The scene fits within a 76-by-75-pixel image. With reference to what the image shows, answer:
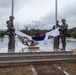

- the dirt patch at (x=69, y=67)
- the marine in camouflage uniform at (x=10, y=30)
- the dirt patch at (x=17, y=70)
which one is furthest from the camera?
the marine in camouflage uniform at (x=10, y=30)

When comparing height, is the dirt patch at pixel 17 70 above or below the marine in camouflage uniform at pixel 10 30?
below

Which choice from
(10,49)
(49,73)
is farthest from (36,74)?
(10,49)

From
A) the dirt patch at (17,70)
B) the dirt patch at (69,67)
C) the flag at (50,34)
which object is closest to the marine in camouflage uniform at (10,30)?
the flag at (50,34)

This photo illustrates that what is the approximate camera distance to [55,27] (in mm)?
14078

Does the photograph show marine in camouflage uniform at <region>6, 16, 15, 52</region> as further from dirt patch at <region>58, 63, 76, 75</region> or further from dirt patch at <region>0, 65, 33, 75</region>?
dirt patch at <region>58, 63, 76, 75</region>

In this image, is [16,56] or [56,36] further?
[56,36]

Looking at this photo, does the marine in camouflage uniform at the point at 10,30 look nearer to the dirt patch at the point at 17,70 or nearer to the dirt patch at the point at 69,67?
the dirt patch at the point at 17,70

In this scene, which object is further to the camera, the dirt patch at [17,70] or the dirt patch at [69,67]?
the dirt patch at [69,67]

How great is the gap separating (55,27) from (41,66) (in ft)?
13.5

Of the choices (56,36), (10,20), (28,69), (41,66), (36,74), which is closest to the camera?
(36,74)

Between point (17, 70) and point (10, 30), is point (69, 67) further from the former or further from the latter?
point (10, 30)

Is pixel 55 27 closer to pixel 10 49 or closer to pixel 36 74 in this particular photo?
pixel 10 49

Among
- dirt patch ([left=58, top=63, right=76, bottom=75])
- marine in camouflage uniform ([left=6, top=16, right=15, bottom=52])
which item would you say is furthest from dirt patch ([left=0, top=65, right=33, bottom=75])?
marine in camouflage uniform ([left=6, top=16, right=15, bottom=52])

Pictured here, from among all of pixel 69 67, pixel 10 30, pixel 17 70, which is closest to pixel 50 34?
pixel 10 30
